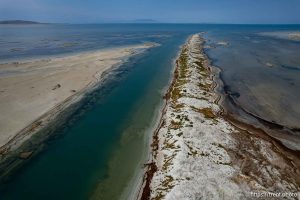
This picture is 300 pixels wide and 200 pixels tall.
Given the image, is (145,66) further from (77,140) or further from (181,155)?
(181,155)

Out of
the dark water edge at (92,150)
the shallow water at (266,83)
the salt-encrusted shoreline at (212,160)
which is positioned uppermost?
the salt-encrusted shoreline at (212,160)

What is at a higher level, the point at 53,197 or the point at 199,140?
the point at 199,140

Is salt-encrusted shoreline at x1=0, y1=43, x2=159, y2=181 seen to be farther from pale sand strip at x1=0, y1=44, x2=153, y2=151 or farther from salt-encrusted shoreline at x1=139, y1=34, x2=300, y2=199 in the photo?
salt-encrusted shoreline at x1=139, y1=34, x2=300, y2=199

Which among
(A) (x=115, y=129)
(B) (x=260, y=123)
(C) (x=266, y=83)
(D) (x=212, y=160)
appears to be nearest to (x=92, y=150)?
(A) (x=115, y=129)

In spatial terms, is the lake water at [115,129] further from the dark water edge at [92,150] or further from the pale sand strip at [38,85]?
the pale sand strip at [38,85]

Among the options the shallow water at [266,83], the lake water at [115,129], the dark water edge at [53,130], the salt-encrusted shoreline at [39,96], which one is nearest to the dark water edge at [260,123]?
the shallow water at [266,83]

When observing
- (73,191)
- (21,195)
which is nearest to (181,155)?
(73,191)
